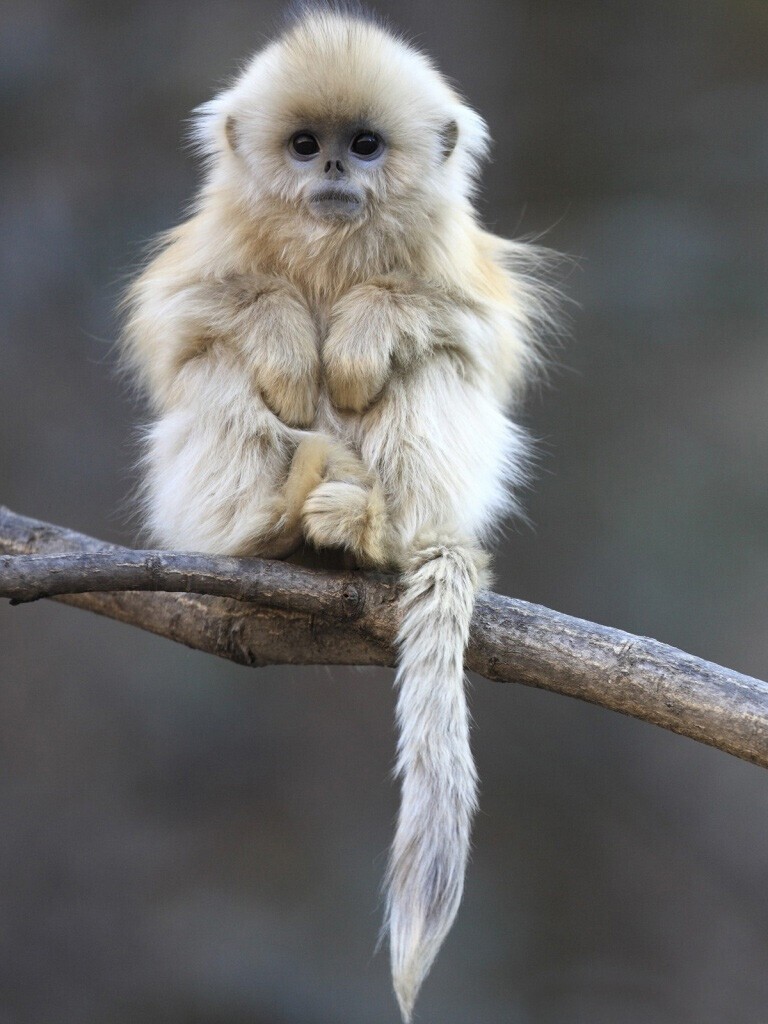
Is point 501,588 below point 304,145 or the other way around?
the other way around

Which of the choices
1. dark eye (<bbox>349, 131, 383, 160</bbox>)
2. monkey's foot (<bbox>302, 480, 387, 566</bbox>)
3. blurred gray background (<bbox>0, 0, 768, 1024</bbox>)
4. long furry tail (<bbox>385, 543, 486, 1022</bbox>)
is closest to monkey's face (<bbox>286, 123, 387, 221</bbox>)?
dark eye (<bbox>349, 131, 383, 160</bbox>)

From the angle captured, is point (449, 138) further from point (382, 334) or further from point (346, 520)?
point (346, 520)

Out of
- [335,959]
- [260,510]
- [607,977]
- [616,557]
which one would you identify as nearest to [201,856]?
[335,959]

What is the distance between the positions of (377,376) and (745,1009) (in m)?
3.29

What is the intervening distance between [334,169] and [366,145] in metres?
0.11

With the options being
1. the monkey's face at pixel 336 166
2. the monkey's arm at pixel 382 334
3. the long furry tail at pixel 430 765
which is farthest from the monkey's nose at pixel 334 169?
the long furry tail at pixel 430 765

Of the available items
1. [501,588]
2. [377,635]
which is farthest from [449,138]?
[501,588]

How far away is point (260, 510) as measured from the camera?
7.54 feet

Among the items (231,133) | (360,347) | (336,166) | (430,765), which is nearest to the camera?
(430,765)

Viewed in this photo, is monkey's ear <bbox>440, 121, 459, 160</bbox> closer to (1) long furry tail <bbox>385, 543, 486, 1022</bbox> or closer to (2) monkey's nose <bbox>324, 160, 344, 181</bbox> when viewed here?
(2) monkey's nose <bbox>324, 160, 344, 181</bbox>

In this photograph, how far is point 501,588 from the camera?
16.2ft

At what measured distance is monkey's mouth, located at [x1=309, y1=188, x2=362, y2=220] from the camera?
2.41 m

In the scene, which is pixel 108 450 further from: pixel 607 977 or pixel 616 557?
pixel 607 977

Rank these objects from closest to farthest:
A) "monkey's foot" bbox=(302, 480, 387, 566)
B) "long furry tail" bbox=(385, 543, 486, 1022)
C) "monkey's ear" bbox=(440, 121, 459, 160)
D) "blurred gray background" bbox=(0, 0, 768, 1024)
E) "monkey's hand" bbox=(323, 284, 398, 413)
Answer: "long furry tail" bbox=(385, 543, 486, 1022) → "monkey's foot" bbox=(302, 480, 387, 566) → "monkey's hand" bbox=(323, 284, 398, 413) → "monkey's ear" bbox=(440, 121, 459, 160) → "blurred gray background" bbox=(0, 0, 768, 1024)
